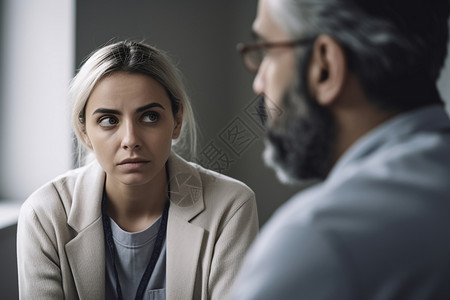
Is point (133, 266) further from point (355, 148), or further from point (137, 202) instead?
point (355, 148)

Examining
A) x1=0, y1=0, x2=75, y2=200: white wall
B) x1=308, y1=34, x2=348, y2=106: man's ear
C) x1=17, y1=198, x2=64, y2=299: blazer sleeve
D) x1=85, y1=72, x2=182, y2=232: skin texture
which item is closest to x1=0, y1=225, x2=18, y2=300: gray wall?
x1=0, y1=0, x2=75, y2=200: white wall

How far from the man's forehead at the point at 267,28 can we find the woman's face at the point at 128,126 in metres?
0.71

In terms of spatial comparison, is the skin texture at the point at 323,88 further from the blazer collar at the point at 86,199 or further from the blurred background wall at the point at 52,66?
the blurred background wall at the point at 52,66

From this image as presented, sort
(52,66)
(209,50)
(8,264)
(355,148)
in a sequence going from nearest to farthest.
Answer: (355,148), (8,264), (52,66), (209,50)

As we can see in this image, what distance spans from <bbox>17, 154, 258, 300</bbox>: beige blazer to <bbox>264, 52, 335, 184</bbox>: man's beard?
710mm

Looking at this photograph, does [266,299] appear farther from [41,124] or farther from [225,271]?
[41,124]

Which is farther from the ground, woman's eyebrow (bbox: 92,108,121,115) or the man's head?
the man's head

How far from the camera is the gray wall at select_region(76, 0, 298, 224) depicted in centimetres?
228

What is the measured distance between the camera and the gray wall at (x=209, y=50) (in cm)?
228

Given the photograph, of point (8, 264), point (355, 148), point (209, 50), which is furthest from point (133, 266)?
point (209, 50)

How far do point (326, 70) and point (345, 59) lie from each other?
0.10ft

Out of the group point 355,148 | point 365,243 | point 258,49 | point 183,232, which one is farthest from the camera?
point 183,232

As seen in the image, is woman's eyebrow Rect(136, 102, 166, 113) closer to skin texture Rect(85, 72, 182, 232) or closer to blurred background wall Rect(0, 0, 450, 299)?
skin texture Rect(85, 72, 182, 232)

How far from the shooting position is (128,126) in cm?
137
